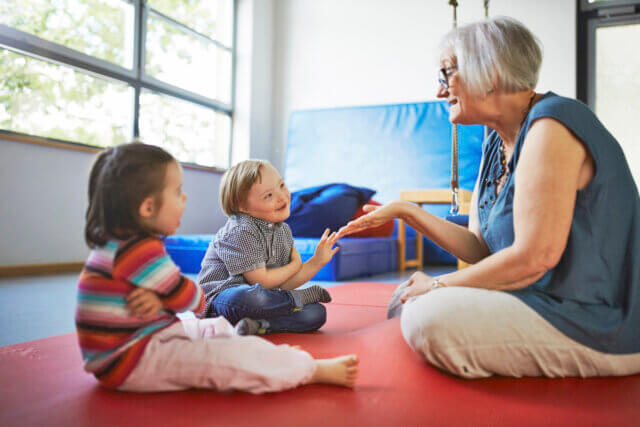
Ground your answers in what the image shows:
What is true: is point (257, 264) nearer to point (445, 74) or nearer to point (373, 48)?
point (445, 74)

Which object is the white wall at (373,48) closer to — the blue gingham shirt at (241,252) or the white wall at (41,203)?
the white wall at (41,203)

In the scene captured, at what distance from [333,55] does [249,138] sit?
122cm

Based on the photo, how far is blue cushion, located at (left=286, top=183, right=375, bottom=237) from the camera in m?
3.51

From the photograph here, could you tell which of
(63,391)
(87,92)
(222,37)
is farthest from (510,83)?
(222,37)

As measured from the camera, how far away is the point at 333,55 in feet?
17.2

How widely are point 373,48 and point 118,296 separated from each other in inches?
180

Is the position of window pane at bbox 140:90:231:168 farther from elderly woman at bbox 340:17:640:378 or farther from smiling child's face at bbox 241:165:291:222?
elderly woman at bbox 340:17:640:378

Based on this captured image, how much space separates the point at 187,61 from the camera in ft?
15.6

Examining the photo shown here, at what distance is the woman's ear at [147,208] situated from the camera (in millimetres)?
977

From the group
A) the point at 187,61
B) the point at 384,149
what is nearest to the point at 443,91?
the point at 384,149

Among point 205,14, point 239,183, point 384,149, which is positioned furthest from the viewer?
point 205,14

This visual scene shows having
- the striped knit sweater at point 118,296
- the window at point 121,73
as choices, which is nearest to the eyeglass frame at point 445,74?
the striped knit sweater at point 118,296

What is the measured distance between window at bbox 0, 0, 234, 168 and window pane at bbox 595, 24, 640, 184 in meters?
3.51

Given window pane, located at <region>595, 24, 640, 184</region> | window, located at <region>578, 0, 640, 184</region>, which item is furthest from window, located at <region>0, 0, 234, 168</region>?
window pane, located at <region>595, 24, 640, 184</region>
